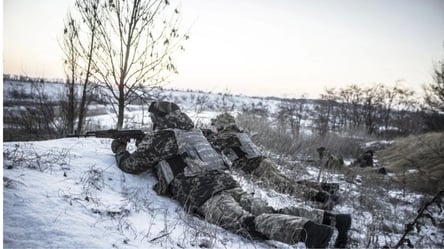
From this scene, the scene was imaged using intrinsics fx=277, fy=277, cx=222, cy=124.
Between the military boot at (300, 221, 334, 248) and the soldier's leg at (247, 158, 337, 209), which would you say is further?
the soldier's leg at (247, 158, 337, 209)

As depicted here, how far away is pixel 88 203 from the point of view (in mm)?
2100

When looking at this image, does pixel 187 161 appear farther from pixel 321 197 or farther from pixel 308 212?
pixel 321 197

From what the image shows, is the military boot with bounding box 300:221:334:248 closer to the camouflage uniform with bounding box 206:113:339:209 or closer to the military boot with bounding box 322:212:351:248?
the military boot with bounding box 322:212:351:248

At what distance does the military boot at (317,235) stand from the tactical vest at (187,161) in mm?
1196

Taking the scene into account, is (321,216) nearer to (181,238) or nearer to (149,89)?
(181,238)

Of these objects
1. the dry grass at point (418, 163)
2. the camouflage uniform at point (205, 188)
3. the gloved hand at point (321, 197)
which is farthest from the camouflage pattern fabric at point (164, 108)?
the dry grass at point (418, 163)

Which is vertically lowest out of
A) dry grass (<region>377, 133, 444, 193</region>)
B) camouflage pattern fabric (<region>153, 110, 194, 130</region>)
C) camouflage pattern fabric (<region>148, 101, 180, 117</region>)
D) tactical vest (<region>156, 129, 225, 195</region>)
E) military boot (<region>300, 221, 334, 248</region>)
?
dry grass (<region>377, 133, 444, 193</region>)

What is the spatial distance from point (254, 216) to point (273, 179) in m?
1.89

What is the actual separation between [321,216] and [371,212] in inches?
95.3

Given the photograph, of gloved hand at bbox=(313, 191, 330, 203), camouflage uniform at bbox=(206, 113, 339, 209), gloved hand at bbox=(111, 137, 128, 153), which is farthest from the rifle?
gloved hand at bbox=(313, 191, 330, 203)

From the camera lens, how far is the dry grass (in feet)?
22.1

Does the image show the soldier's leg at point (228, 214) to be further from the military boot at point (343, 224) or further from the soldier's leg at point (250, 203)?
the military boot at point (343, 224)

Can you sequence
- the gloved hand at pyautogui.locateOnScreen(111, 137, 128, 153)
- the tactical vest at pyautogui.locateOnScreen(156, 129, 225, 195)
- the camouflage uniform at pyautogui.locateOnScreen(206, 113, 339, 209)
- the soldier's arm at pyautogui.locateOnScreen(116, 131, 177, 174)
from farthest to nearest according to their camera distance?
1. the camouflage uniform at pyautogui.locateOnScreen(206, 113, 339, 209)
2. the gloved hand at pyautogui.locateOnScreen(111, 137, 128, 153)
3. the soldier's arm at pyautogui.locateOnScreen(116, 131, 177, 174)
4. the tactical vest at pyautogui.locateOnScreen(156, 129, 225, 195)

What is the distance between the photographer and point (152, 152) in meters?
3.06
